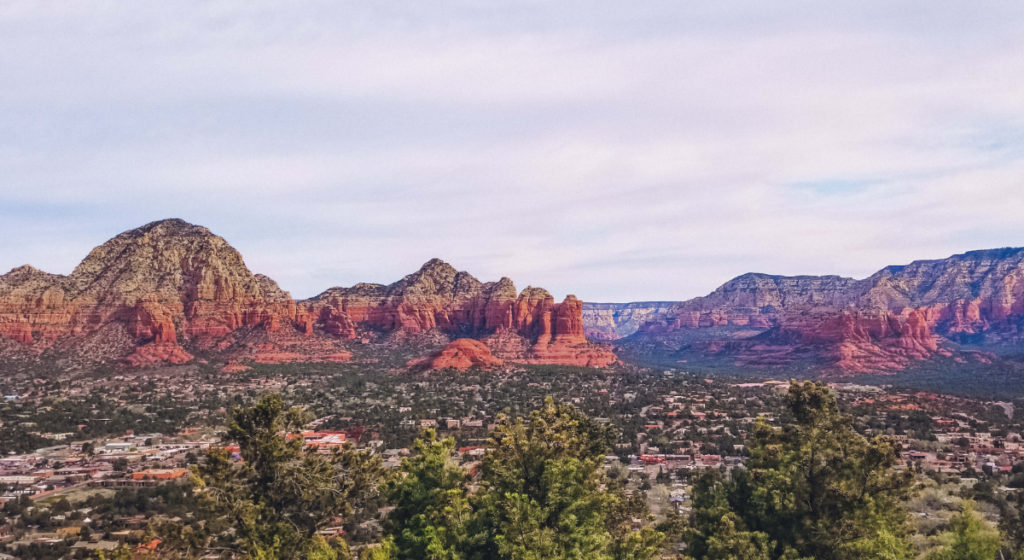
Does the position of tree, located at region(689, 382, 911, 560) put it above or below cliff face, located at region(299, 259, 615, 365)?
below

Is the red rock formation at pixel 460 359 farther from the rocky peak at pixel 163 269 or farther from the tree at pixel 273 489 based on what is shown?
the tree at pixel 273 489

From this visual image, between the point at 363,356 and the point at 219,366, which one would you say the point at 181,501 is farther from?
the point at 363,356

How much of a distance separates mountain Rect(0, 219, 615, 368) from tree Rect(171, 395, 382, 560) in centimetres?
10975

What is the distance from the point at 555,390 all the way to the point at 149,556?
91.4m

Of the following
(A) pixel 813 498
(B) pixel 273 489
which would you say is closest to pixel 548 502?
(B) pixel 273 489

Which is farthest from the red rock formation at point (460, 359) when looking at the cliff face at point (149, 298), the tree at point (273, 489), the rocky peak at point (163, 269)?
the tree at point (273, 489)

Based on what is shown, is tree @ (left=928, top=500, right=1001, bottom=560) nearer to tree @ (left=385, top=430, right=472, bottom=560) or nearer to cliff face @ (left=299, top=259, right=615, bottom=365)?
tree @ (left=385, top=430, right=472, bottom=560)

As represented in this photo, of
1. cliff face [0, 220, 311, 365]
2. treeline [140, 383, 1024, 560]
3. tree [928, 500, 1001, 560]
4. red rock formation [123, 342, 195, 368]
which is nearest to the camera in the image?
treeline [140, 383, 1024, 560]

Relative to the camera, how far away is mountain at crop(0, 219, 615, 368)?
406ft

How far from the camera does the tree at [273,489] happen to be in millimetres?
18562

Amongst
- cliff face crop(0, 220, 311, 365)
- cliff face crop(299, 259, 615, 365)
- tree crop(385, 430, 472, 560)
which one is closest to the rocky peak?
cliff face crop(0, 220, 311, 365)

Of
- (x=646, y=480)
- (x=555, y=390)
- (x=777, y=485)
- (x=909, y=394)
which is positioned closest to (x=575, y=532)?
(x=777, y=485)

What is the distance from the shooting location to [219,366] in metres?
121

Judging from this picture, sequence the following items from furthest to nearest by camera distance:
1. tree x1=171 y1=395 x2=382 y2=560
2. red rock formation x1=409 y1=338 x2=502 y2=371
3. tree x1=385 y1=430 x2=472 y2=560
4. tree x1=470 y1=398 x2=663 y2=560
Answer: red rock formation x1=409 y1=338 x2=502 y2=371 < tree x1=385 y1=430 x2=472 y2=560 < tree x1=470 y1=398 x2=663 y2=560 < tree x1=171 y1=395 x2=382 y2=560
